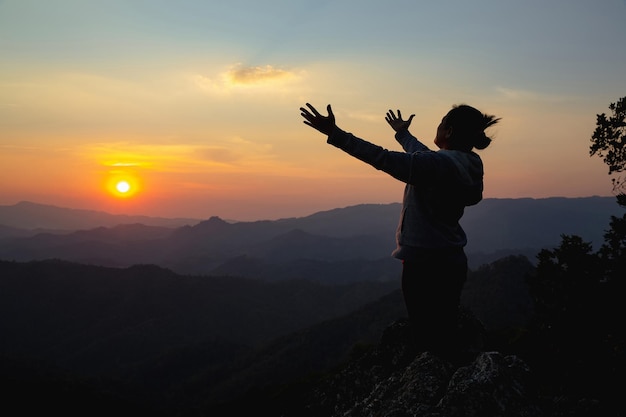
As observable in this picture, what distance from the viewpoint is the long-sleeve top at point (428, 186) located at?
4.32m

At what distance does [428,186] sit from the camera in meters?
4.58

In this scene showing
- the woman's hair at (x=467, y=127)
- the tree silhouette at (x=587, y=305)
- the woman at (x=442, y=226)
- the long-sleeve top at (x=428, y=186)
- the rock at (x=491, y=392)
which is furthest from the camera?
the tree silhouette at (x=587, y=305)

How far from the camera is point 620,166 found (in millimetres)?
20703

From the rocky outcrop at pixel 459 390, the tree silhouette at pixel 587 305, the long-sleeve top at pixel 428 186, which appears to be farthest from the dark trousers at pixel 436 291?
the tree silhouette at pixel 587 305

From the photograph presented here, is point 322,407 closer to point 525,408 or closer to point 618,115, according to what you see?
point 525,408

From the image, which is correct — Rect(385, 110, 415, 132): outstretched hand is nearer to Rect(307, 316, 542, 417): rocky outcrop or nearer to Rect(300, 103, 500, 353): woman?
Rect(300, 103, 500, 353): woman

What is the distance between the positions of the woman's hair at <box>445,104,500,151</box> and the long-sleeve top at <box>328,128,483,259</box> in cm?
16

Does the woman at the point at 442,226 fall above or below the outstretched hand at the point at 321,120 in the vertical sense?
below

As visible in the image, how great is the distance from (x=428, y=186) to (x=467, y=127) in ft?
3.45

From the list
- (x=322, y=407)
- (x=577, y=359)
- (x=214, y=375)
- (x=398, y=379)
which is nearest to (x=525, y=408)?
(x=398, y=379)

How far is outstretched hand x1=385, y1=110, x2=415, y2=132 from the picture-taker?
6.67m

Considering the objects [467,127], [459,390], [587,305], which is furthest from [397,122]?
[587,305]

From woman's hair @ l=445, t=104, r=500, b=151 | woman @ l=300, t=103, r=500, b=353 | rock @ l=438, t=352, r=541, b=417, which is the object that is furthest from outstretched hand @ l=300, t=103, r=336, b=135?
rock @ l=438, t=352, r=541, b=417

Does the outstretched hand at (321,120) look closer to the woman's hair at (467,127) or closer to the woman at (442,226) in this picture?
the woman at (442,226)
